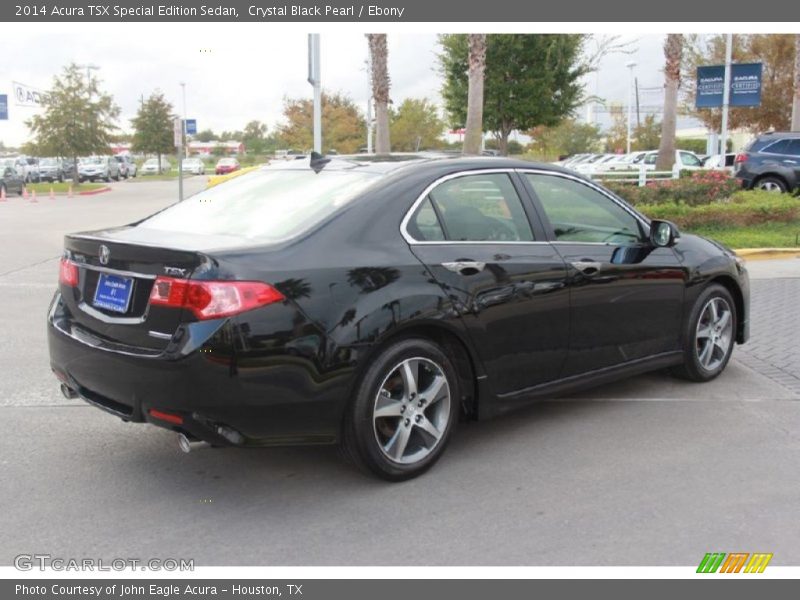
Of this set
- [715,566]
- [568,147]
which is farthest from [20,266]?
[568,147]

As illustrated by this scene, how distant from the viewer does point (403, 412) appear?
4.27 meters

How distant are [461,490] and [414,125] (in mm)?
41244

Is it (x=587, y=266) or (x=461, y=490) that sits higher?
(x=587, y=266)

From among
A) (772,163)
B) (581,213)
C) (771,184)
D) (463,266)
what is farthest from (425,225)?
(771,184)

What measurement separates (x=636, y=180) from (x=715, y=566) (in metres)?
15.1

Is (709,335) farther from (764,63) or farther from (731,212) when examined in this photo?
(764,63)

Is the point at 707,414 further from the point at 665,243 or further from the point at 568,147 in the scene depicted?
the point at 568,147

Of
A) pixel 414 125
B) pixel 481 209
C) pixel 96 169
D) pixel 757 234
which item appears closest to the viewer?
pixel 481 209

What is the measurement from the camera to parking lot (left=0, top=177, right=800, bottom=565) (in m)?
3.65

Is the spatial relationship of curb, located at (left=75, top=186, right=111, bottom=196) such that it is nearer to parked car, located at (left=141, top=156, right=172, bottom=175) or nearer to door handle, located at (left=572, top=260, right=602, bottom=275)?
parked car, located at (left=141, top=156, right=172, bottom=175)

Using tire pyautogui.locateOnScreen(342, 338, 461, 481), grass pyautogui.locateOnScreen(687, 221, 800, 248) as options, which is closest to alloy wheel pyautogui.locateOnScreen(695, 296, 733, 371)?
tire pyautogui.locateOnScreen(342, 338, 461, 481)

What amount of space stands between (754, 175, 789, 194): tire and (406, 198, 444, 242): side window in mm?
17036

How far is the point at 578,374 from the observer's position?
203 inches

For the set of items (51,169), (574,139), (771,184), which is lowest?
(771,184)
